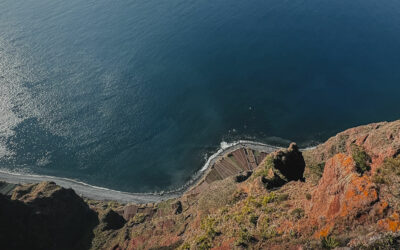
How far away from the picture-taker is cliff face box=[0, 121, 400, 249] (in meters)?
23.4

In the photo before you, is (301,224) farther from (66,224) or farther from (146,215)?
(66,224)

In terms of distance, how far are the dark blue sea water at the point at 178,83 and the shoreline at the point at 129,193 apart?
256cm

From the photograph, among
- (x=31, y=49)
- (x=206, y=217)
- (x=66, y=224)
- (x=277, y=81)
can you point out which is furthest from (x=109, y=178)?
(x=31, y=49)

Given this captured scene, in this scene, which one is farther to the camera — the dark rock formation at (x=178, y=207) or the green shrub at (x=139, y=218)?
the dark rock formation at (x=178, y=207)

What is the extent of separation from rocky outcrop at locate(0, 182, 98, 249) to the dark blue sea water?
2292 cm

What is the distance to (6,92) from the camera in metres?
112

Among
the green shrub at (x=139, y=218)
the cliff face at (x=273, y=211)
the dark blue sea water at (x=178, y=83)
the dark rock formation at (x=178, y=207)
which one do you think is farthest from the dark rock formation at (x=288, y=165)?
the dark blue sea water at (x=178, y=83)

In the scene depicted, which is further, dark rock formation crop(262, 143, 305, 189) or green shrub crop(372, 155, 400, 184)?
dark rock formation crop(262, 143, 305, 189)

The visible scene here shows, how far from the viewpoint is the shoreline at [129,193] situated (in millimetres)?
82125

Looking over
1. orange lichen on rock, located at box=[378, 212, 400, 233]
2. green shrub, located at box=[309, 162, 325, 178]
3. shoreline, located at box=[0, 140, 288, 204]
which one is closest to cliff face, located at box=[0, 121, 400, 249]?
orange lichen on rock, located at box=[378, 212, 400, 233]

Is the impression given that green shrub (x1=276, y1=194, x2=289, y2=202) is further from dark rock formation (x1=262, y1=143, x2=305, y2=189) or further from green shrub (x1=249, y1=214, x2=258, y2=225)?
dark rock formation (x1=262, y1=143, x2=305, y2=189)

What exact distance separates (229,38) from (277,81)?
137ft

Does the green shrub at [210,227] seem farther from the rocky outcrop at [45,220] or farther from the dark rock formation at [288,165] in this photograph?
the rocky outcrop at [45,220]

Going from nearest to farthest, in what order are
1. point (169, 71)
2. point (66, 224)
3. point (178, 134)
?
point (66, 224) < point (178, 134) < point (169, 71)
